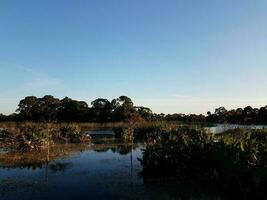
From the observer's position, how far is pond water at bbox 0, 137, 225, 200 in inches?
515

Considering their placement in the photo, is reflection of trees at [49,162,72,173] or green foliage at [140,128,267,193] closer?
green foliage at [140,128,267,193]

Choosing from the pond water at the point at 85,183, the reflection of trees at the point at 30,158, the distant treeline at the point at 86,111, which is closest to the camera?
the pond water at the point at 85,183

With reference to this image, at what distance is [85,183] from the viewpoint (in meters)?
15.1

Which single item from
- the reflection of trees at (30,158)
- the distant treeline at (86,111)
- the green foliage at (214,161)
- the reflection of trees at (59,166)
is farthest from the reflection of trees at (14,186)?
the distant treeline at (86,111)

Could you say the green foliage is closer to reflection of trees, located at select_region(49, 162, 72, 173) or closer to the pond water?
the pond water

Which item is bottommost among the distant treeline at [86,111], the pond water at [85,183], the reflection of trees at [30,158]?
the pond water at [85,183]

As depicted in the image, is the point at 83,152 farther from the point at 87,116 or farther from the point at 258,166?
the point at 87,116

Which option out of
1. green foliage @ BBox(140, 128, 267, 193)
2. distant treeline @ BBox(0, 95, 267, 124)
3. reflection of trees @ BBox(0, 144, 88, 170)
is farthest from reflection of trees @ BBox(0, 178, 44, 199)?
distant treeline @ BBox(0, 95, 267, 124)

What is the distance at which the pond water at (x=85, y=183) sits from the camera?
13.1 m

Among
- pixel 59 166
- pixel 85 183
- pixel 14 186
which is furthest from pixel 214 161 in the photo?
pixel 59 166

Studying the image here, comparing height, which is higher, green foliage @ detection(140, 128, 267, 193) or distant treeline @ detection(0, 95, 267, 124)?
distant treeline @ detection(0, 95, 267, 124)

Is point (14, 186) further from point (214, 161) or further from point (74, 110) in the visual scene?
point (74, 110)

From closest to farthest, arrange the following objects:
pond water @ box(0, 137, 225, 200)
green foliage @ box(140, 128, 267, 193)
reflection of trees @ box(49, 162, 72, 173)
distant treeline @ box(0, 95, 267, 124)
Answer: green foliage @ box(140, 128, 267, 193)
pond water @ box(0, 137, 225, 200)
reflection of trees @ box(49, 162, 72, 173)
distant treeline @ box(0, 95, 267, 124)

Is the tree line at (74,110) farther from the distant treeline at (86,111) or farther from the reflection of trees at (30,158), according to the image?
the reflection of trees at (30,158)
